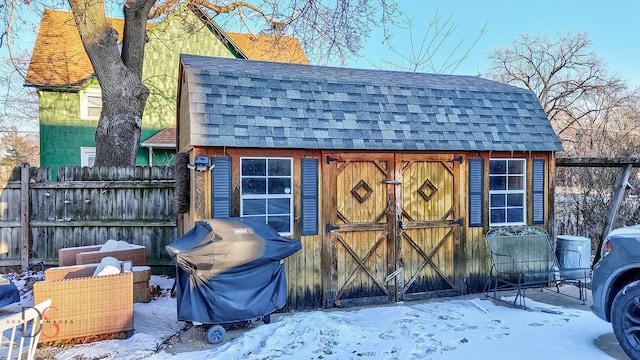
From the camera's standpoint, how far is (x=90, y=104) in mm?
12203

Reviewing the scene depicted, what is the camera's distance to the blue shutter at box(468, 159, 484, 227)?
19.9 ft

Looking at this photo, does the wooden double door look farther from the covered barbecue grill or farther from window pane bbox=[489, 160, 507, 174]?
the covered barbecue grill

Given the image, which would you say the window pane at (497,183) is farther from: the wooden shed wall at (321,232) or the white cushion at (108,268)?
the white cushion at (108,268)

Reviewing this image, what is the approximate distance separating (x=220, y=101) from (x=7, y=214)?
171 inches

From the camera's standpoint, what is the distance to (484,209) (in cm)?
614

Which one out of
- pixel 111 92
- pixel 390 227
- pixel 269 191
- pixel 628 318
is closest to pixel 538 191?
pixel 390 227

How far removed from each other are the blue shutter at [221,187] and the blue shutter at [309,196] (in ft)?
3.05

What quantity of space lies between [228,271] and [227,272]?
0.6 inches

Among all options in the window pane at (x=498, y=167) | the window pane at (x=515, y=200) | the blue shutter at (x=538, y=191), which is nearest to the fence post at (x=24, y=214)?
the window pane at (x=498, y=167)

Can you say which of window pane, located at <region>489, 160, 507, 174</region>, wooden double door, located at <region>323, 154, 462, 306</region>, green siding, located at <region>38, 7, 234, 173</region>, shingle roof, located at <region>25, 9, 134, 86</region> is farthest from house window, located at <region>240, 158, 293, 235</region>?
shingle roof, located at <region>25, 9, 134, 86</region>

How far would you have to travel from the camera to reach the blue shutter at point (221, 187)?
5031 millimetres

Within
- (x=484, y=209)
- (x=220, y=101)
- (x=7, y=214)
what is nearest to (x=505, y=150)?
(x=484, y=209)

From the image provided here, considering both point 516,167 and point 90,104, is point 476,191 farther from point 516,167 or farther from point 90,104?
point 90,104

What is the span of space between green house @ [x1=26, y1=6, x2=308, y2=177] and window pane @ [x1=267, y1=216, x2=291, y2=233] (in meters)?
6.91
